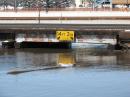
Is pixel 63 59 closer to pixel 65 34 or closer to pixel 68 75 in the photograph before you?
pixel 65 34

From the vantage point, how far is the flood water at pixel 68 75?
126 feet

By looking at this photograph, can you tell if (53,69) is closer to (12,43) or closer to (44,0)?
(12,43)

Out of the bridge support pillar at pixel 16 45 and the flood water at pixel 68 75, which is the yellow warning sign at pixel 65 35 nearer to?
the bridge support pillar at pixel 16 45

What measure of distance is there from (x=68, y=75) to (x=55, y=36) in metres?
33.0

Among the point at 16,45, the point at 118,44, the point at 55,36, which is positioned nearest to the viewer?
the point at 118,44

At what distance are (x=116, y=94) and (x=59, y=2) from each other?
119m

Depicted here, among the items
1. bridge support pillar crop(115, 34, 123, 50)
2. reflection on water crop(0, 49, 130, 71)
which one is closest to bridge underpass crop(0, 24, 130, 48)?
bridge support pillar crop(115, 34, 123, 50)

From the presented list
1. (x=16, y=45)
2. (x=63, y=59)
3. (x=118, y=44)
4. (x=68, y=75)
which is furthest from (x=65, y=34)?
(x=68, y=75)

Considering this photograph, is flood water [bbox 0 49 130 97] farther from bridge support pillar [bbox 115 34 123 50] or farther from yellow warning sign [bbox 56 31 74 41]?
yellow warning sign [bbox 56 31 74 41]

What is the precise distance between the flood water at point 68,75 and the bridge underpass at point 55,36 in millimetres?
7213

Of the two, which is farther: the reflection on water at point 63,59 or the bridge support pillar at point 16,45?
the bridge support pillar at point 16,45

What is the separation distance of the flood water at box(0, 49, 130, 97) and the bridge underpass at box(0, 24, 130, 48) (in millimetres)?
7213

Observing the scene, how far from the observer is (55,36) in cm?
8081

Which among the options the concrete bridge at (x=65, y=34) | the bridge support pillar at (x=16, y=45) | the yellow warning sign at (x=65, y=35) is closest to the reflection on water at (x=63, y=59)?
the concrete bridge at (x=65, y=34)
